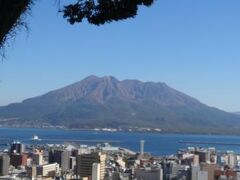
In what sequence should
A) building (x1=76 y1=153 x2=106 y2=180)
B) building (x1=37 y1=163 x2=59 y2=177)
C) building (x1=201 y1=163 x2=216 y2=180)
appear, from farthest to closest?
building (x1=76 y1=153 x2=106 y2=180) < building (x1=37 y1=163 x2=59 y2=177) < building (x1=201 y1=163 x2=216 y2=180)

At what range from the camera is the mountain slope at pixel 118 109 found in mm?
102188

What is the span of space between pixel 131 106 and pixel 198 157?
86595mm

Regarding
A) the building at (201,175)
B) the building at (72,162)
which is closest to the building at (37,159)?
the building at (72,162)

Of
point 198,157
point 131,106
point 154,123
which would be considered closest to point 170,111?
point 131,106

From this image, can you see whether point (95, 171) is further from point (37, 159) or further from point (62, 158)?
point (37, 159)

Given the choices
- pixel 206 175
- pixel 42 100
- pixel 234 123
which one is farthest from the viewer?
pixel 42 100

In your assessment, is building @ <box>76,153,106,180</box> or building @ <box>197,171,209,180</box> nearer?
building @ <box>197,171,209,180</box>

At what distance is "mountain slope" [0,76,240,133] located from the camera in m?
102

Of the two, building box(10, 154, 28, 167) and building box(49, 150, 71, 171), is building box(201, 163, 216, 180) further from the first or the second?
building box(10, 154, 28, 167)

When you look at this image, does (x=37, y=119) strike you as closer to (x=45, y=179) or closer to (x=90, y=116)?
(x=90, y=116)

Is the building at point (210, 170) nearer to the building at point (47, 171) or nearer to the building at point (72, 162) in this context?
the building at point (47, 171)

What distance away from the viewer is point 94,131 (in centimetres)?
9506

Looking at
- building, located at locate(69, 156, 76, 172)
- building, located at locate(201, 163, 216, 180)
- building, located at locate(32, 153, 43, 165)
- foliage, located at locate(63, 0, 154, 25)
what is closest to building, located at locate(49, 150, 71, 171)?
building, located at locate(69, 156, 76, 172)

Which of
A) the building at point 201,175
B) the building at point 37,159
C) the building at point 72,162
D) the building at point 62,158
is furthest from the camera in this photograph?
the building at point 37,159
